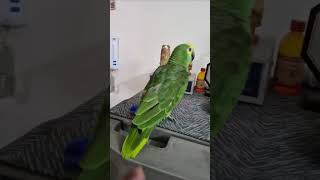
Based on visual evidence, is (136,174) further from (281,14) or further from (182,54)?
(281,14)

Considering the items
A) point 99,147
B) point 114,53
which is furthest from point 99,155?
point 114,53

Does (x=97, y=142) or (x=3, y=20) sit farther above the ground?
(x=3, y=20)

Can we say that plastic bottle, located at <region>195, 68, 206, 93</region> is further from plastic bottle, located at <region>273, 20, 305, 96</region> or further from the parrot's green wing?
plastic bottle, located at <region>273, 20, 305, 96</region>

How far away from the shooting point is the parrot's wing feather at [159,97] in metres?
0.31

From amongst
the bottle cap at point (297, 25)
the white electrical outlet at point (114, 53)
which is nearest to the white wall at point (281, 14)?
the bottle cap at point (297, 25)

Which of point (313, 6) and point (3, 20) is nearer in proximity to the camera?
point (3, 20)

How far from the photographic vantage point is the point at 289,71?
429 millimetres

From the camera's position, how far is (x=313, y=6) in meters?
0.39

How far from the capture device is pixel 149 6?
293mm

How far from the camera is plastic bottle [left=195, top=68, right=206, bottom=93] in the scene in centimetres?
33

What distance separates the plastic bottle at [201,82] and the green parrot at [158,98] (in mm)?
16

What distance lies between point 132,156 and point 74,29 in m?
0.16

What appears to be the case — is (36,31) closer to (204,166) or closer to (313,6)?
A: (204,166)

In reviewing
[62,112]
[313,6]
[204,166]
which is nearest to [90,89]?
[62,112]
